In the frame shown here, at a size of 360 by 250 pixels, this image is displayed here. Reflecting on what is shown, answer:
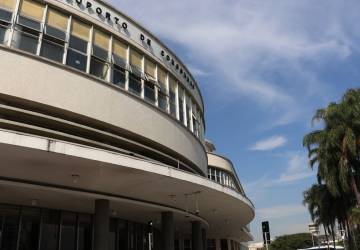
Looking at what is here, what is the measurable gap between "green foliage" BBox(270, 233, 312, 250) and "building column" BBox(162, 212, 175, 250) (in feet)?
326

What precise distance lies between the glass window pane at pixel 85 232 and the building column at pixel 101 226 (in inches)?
110

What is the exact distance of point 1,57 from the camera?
12.8m

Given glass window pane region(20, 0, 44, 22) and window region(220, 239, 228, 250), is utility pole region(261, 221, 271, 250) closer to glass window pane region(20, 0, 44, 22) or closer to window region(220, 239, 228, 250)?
glass window pane region(20, 0, 44, 22)

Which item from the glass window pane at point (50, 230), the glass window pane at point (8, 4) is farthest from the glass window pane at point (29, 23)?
the glass window pane at point (50, 230)

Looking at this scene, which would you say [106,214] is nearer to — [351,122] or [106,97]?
[106,97]

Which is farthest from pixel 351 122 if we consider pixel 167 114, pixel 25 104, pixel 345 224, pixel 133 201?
pixel 25 104

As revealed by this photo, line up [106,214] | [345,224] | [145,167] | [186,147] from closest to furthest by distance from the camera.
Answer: [145,167] → [106,214] → [186,147] → [345,224]

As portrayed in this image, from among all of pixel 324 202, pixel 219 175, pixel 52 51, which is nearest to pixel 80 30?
pixel 52 51

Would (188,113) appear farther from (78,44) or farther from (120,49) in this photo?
(78,44)

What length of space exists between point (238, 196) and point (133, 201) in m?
4.76

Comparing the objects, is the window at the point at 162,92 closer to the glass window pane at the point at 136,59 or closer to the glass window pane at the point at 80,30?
the glass window pane at the point at 136,59

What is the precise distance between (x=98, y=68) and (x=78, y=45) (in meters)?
1.14

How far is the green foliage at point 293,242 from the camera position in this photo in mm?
109688

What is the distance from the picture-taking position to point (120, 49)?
17406 millimetres
